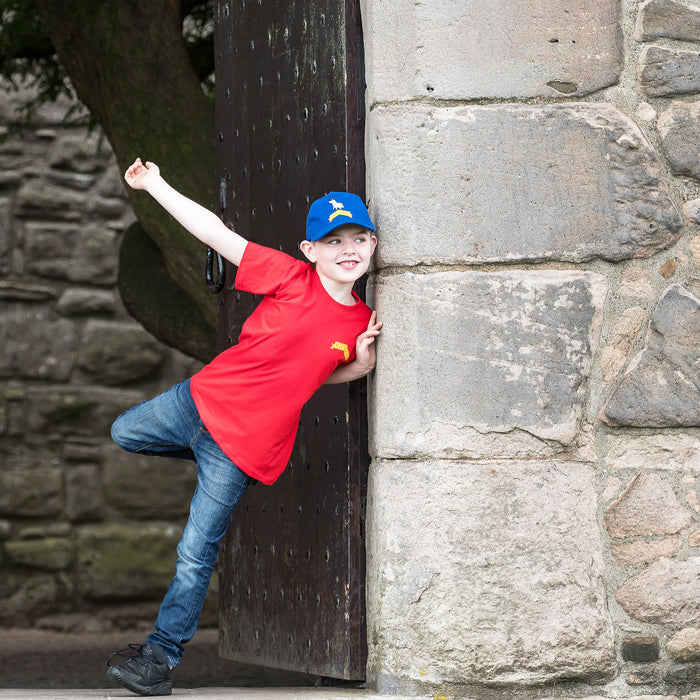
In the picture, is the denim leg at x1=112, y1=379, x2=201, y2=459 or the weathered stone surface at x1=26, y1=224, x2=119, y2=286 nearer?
the denim leg at x1=112, y1=379, x2=201, y2=459

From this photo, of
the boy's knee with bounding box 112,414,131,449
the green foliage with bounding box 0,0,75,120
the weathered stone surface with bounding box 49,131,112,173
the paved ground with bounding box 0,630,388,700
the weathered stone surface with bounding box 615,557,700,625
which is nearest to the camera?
the weathered stone surface with bounding box 615,557,700,625

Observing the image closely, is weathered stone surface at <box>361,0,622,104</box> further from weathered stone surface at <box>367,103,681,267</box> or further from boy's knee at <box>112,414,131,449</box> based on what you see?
A: boy's knee at <box>112,414,131,449</box>

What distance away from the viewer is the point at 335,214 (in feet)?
8.60

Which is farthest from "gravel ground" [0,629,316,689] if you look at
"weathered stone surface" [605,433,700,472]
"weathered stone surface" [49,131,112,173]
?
"weathered stone surface" [49,131,112,173]

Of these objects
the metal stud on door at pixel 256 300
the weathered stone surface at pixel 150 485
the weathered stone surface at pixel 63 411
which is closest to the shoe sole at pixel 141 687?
the metal stud on door at pixel 256 300

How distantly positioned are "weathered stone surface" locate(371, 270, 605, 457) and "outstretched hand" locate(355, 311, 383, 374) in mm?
35

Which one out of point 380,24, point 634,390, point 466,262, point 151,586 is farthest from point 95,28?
point 151,586

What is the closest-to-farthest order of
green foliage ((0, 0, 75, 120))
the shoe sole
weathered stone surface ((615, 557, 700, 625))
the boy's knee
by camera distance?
1. the shoe sole
2. weathered stone surface ((615, 557, 700, 625))
3. the boy's knee
4. green foliage ((0, 0, 75, 120))

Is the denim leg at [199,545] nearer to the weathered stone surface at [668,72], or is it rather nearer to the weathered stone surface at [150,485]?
the weathered stone surface at [668,72]

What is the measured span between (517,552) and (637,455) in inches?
15.2

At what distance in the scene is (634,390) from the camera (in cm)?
272

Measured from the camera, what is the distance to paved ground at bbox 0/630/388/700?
170 inches

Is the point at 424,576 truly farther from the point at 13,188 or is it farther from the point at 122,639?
the point at 13,188

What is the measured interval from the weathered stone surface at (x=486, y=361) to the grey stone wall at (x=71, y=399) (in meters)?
3.36
